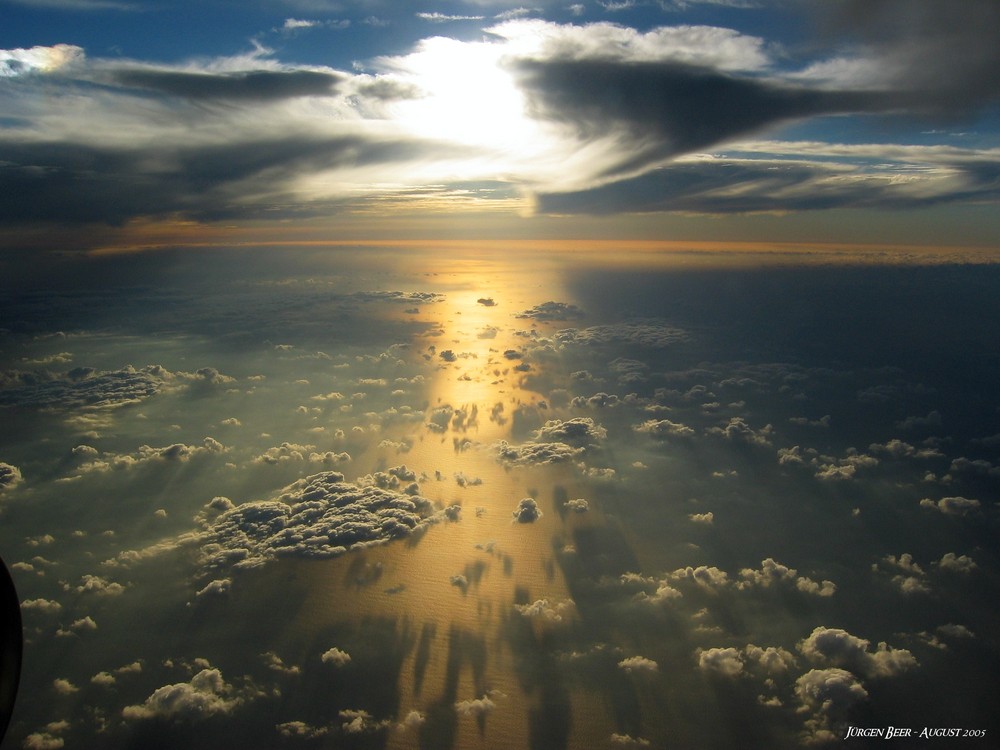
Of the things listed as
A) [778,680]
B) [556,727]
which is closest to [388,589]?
[556,727]

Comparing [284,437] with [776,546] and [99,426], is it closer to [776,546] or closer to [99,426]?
[99,426]

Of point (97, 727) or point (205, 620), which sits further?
point (205, 620)

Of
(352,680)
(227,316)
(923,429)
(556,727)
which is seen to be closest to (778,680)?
(556,727)

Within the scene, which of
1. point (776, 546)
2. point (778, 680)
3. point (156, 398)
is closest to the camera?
point (778, 680)

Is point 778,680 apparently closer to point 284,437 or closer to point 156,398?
point 284,437

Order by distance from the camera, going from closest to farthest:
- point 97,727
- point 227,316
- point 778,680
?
1. point 97,727
2. point 778,680
3. point 227,316

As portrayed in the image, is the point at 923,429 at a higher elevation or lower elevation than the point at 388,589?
lower
